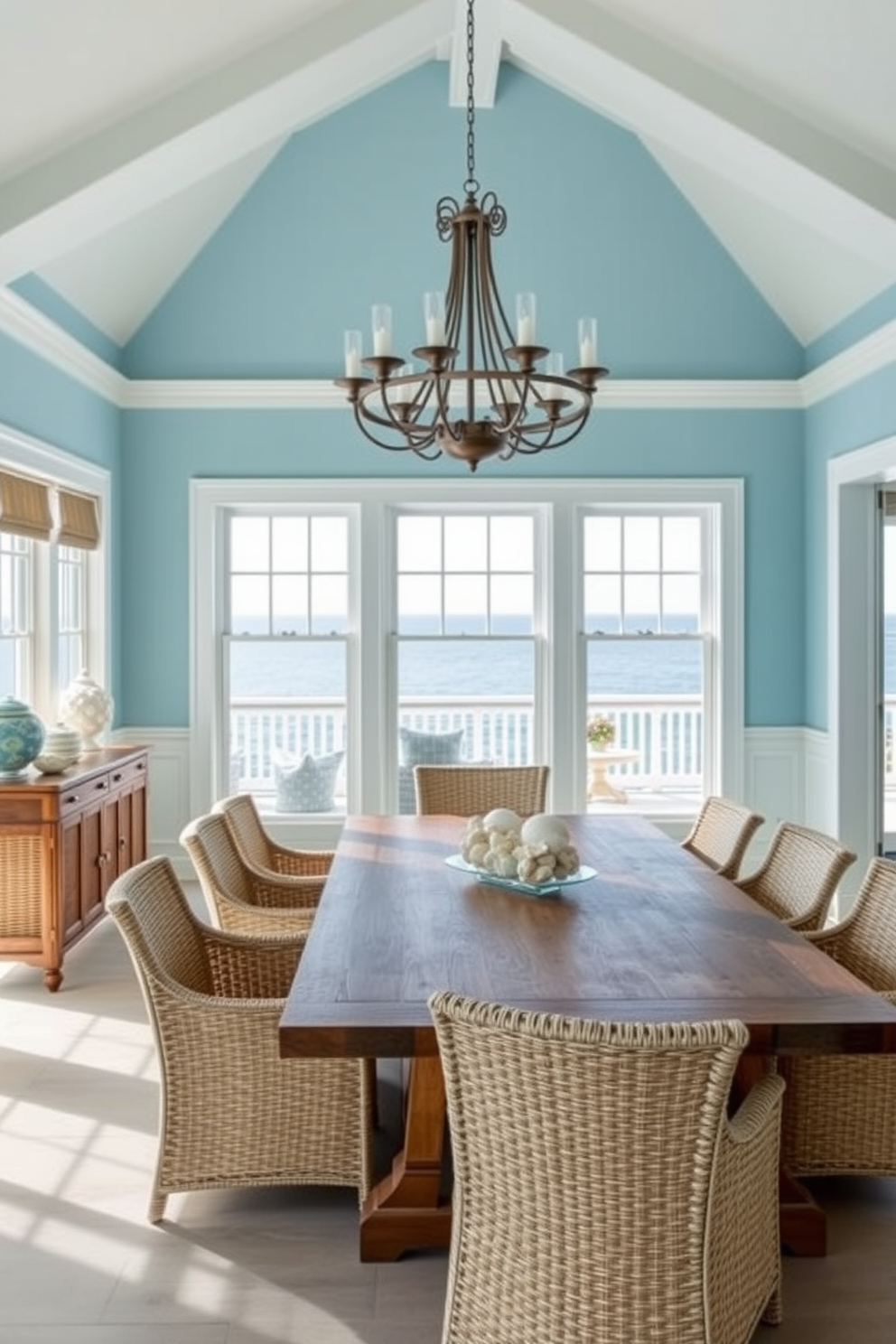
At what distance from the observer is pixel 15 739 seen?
4.61 m

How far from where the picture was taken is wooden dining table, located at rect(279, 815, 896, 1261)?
216cm

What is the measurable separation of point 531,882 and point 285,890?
1.11 m

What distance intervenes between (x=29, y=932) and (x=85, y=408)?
274cm

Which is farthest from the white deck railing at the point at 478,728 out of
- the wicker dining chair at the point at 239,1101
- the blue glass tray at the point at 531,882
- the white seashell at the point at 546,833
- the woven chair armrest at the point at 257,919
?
the wicker dining chair at the point at 239,1101

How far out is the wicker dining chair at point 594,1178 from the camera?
5.80 feet

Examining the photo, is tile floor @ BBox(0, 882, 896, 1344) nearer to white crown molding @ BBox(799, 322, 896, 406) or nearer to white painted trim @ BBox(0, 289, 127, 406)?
white painted trim @ BBox(0, 289, 127, 406)

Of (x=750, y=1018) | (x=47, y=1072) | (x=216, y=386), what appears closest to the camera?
(x=750, y=1018)

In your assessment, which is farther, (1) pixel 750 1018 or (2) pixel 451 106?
(2) pixel 451 106

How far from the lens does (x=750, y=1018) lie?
2.17 metres

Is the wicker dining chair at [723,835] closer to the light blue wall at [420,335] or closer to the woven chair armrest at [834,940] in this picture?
the woven chair armrest at [834,940]

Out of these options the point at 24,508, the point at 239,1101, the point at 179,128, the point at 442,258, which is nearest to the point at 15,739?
the point at 24,508

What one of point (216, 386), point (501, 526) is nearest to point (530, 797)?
point (501, 526)

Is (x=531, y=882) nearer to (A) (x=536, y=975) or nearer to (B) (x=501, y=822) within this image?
(B) (x=501, y=822)

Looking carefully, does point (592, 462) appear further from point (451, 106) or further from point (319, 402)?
point (451, 106)
